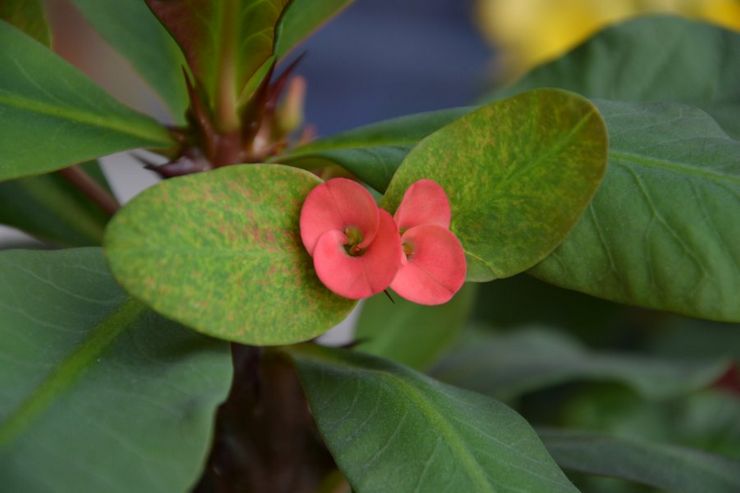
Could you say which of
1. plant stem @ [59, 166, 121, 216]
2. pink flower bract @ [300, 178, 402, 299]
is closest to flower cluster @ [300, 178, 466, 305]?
pink flower bract @ [300, 178, 402, 299]

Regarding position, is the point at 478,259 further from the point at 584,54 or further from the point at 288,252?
the point at 584,54

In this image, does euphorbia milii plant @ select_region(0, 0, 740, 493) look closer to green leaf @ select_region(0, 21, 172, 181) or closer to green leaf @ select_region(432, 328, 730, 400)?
green leaf @ select_region(0, 21, 172, 181)

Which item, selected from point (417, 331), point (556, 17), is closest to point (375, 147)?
point (417, 331)

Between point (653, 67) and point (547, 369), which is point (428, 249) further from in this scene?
point (547, 369)

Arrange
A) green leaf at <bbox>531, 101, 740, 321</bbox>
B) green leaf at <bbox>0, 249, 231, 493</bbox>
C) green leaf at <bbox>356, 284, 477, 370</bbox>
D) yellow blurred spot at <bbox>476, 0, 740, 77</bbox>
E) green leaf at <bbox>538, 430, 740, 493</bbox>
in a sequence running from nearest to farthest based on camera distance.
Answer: green leaf at <bbox>0, 249, 231, 493</bbox> → green leaf at <bbox>531, 101, 740, 321</bbox> → green leaf at <bbox>538, 430, 740, 493</bbox> → green leaf at <bbox>356, 284, 477, 370</bbox> → yellow blurred spot at <bbox>476, 0, 740, 77</bbox>

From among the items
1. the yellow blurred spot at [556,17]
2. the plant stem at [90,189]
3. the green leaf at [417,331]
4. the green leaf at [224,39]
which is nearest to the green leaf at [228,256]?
the green leaf at [224,39]

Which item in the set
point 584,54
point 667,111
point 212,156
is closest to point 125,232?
point 212,156
